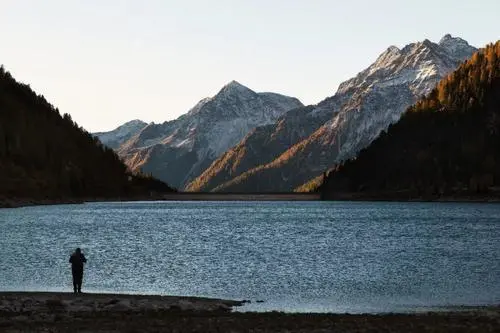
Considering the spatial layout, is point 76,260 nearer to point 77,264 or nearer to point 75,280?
point 77,264

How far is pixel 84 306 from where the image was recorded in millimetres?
52031

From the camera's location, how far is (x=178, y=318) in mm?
46781

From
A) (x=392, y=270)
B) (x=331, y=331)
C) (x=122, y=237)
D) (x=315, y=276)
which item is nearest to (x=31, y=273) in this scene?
(x=315, y=276)

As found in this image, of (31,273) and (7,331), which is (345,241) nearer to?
(31,273)

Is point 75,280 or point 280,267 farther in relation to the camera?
point 280,267

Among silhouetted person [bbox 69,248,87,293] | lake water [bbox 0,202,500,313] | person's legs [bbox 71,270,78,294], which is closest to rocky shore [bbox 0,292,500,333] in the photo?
person's legs [bbox 71,270,78,294]

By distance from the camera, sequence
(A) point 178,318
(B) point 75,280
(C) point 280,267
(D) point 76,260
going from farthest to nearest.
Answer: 1. (C) point 280,267
2. (B) point 75,280
3. (D) point 76,260
4. (A) point 178,318

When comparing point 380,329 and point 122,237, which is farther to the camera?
point 122,237

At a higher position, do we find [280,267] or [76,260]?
[76,260]

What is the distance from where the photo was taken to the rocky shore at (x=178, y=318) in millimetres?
41469

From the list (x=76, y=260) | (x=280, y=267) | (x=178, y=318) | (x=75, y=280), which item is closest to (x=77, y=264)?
(x=76, y=260)

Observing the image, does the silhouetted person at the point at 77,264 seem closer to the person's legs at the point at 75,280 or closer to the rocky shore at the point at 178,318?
the person's legs at the point at 75,280

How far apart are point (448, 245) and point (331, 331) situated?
85648 mm

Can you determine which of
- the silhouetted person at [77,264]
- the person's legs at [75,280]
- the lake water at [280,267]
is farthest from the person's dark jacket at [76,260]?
the lake water at [280,267]
